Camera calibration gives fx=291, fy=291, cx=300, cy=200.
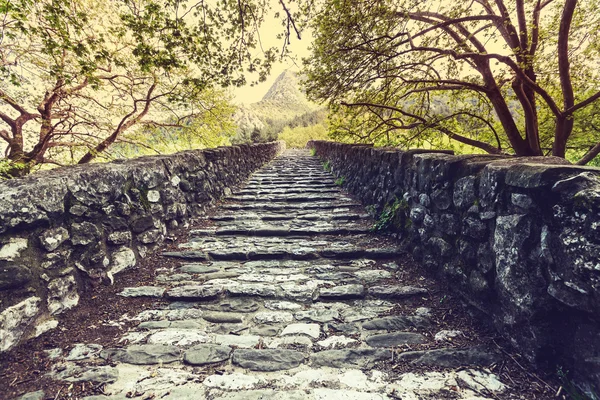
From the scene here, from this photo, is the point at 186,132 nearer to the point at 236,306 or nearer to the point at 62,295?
the point at 62,295

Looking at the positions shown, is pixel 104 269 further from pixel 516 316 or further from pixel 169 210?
pixel 516 316

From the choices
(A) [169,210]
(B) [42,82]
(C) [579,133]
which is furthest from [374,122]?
(B) [42,82]

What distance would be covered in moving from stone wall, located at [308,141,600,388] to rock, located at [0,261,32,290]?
303 cm

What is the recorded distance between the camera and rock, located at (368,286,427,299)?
8.32 feet

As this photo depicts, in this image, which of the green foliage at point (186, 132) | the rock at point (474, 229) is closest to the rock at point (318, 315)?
the rock at point (474, 229)

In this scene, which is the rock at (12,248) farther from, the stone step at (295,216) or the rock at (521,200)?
the rock at (521,200)

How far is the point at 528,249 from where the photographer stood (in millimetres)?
1645

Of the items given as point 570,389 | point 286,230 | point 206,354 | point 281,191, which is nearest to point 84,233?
point 206,354

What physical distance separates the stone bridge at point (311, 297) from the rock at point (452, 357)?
0.04 feet

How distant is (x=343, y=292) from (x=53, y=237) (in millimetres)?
2306

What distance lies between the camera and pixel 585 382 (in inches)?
55.5

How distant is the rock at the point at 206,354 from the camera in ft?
6.00

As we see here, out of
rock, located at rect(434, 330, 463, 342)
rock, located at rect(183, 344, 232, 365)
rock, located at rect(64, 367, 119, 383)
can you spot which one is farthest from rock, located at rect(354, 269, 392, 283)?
rock, located at rect(64, 367, 119, 383)

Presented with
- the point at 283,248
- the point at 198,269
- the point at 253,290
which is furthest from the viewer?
the point at 283,248
